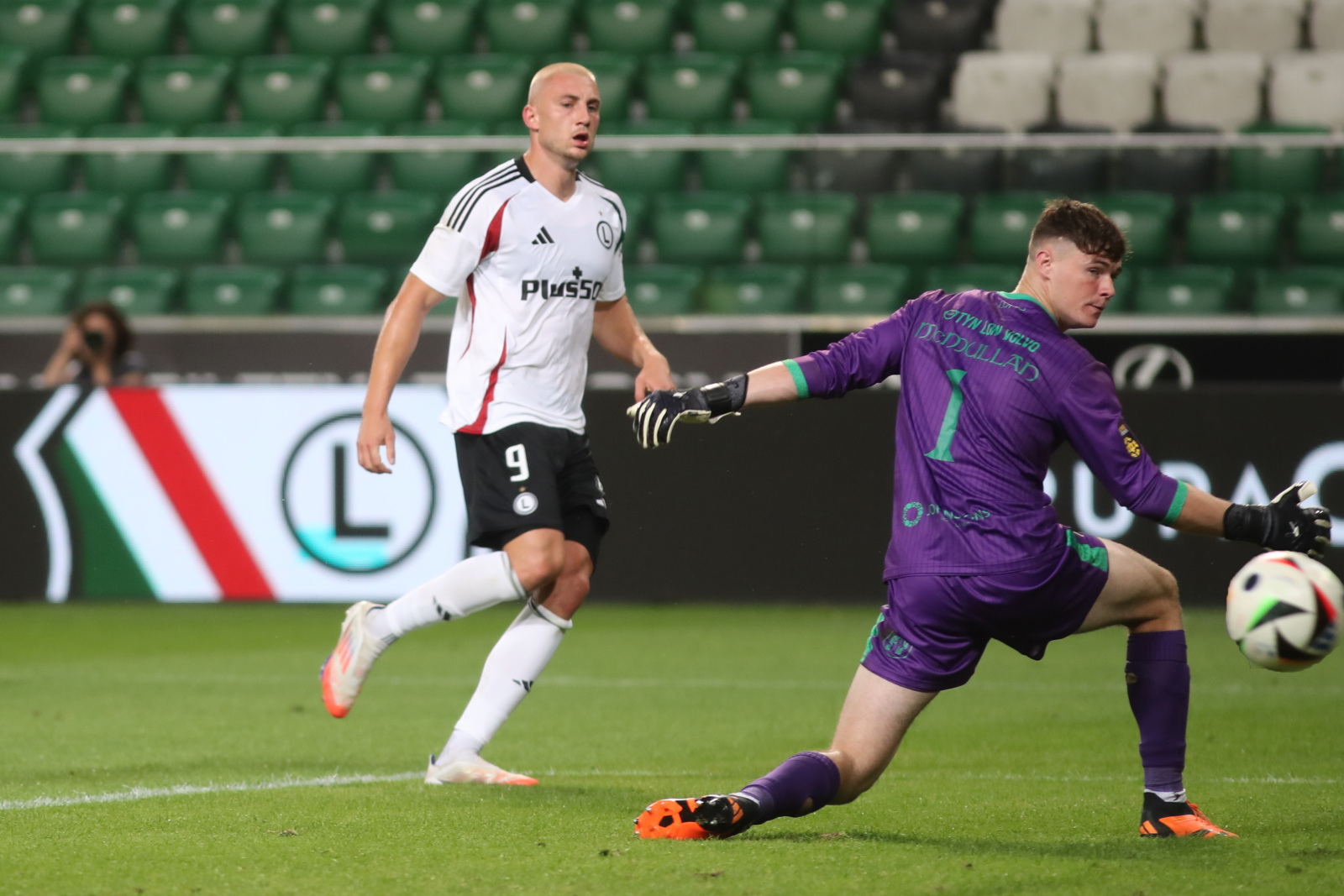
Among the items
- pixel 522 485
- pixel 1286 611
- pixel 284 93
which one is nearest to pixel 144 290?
pixel 284 93

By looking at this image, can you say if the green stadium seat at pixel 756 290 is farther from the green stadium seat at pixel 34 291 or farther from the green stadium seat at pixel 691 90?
the green stadium seat at pixel 34 291

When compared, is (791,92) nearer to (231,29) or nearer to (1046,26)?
(1046,26)

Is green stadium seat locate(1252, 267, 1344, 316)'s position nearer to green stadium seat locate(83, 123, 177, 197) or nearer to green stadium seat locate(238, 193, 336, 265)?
green stadium seat locate(238, 193, 336, 265)

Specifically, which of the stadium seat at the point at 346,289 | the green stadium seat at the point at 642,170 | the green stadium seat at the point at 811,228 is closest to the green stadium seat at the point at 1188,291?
the green stadium seat at the point at 811,228

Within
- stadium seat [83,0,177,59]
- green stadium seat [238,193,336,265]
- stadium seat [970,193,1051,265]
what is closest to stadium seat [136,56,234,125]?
stadium seat [83,0,177,59]

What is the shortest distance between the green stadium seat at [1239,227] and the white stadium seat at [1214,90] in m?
2.48

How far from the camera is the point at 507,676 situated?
5.49m

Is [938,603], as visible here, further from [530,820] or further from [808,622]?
[808,622]

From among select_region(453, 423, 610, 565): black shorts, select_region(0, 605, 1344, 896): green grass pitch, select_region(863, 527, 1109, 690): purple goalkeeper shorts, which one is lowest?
select_region(0, 605, 1344, 896): green grass pitch

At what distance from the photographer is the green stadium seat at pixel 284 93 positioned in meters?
14.5

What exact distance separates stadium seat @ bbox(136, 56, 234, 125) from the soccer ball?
11923 mm

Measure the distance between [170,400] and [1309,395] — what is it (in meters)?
6.78

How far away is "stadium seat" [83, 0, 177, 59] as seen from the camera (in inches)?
604

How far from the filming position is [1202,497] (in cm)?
421
